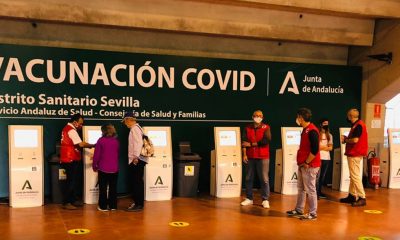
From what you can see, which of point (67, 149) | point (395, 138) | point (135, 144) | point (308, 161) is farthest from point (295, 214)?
point (395, 138)

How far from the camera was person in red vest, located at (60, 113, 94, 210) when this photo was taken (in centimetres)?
639

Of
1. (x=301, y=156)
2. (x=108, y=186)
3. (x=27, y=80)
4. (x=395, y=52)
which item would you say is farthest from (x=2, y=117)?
(x=395, y=52)

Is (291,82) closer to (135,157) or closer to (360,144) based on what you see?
(360,144)

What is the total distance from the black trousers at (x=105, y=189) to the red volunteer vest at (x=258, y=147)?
2.02 metres

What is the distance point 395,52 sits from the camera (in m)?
8.52

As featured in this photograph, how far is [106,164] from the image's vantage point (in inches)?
→ 244

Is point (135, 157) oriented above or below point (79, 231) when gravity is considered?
above

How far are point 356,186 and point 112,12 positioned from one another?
15.5 ft

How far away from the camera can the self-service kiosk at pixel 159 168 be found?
7.19 m

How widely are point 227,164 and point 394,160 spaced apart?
11.7ft

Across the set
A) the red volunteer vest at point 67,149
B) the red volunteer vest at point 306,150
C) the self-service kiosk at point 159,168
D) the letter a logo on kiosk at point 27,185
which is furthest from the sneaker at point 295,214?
the letter a logo on kiosk at point 27,185

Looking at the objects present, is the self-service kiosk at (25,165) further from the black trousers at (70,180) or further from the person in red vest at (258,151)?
the person in red vest at (258,151)

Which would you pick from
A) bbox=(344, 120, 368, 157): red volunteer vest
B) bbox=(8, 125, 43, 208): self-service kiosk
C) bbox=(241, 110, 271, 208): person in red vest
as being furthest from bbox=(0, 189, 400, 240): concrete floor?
bbox=(344, 120, 368, 157): red volunteer vest

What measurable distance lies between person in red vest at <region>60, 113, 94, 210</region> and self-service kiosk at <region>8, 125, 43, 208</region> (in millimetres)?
424
